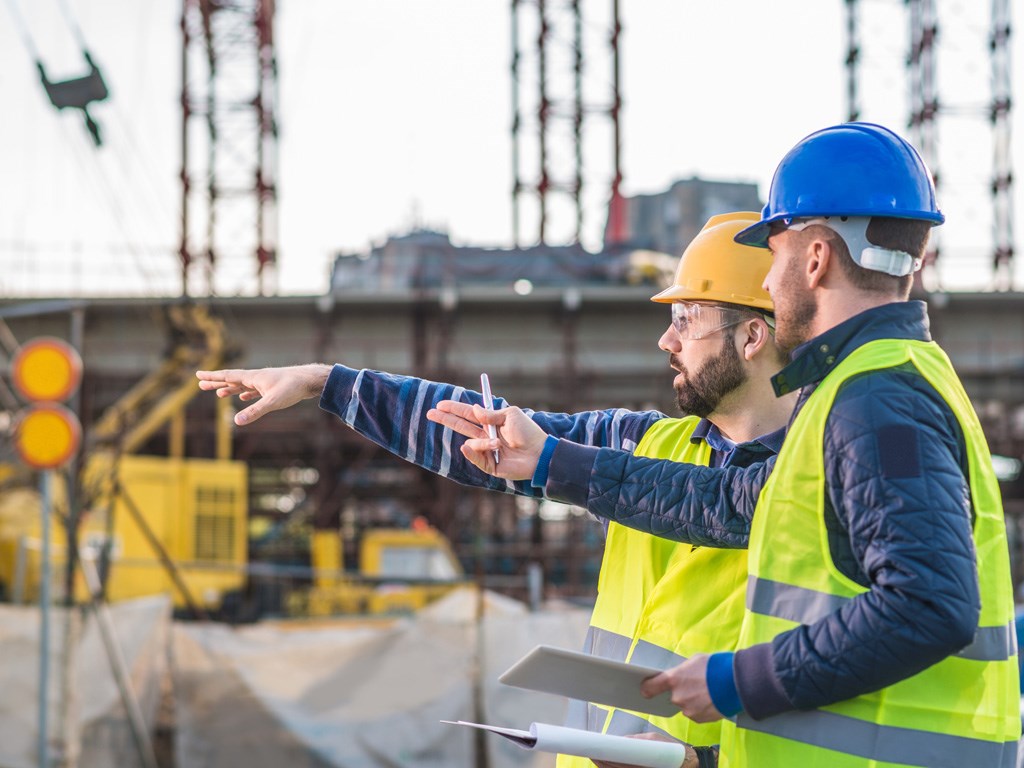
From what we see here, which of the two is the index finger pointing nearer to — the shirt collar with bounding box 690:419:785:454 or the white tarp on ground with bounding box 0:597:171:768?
Result: the shirt collar with bounding box 690:419:785:454

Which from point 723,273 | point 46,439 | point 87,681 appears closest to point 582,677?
point 723,273

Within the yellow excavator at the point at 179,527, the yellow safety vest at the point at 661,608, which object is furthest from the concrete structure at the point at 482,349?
the yellow safety vest at the point at 661,608

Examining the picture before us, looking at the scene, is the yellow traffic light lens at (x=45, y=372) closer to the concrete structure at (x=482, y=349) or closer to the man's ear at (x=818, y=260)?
the man's ear at (x=818, y=260)

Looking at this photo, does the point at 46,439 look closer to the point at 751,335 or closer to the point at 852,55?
the point at 751,335

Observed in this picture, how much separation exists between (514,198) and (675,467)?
31.7m

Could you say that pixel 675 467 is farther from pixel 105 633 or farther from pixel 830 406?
pixel 105 633

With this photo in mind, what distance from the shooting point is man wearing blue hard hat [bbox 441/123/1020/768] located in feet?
5.32

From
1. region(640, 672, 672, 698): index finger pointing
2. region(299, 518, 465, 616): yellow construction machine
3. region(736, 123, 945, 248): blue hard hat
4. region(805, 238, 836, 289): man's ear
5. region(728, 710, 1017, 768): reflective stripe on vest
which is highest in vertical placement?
region(736, 123, 945, 248): blue hard hat

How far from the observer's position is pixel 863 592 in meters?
1.68

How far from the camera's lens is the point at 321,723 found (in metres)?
8.91

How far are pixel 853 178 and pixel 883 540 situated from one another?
0.55 metres

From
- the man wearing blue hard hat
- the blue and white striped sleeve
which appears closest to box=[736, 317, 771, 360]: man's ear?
the blue and white striped sleeve

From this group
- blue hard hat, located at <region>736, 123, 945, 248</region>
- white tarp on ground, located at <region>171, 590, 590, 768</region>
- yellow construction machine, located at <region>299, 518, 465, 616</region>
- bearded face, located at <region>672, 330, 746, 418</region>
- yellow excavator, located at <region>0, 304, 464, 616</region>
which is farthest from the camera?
yellow construction machine, located at <region>299, 518, 465, 616</region>

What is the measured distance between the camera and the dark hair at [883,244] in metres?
1.87
